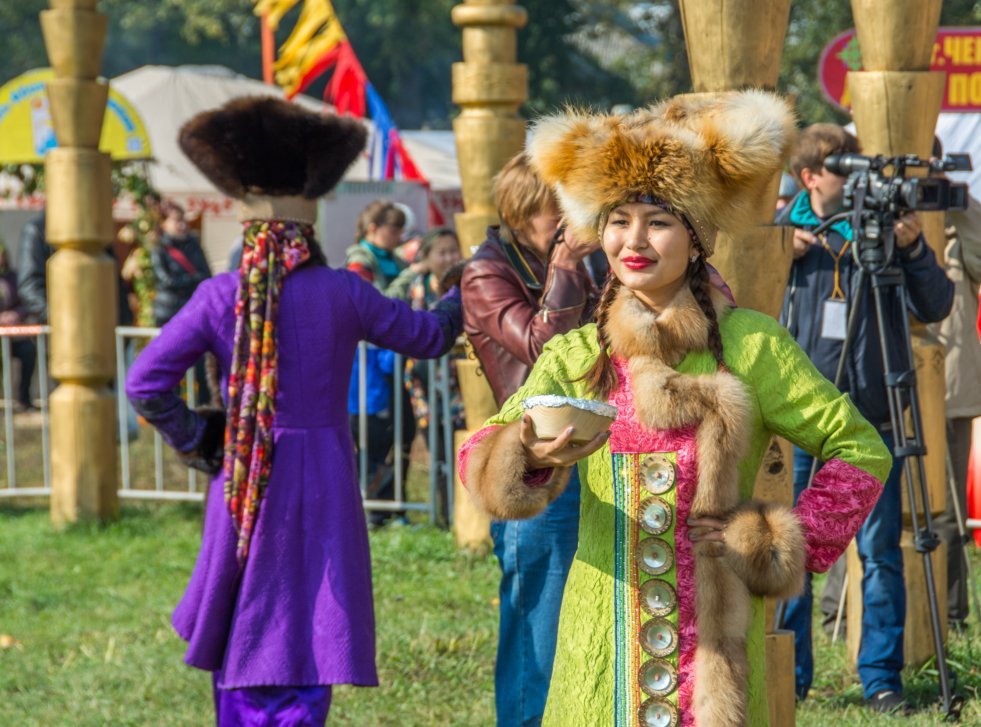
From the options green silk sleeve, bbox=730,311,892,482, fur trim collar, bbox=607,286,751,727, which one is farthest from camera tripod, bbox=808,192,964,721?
fur trim collar, bbox=607,286,751,727

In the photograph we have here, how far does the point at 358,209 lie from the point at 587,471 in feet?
33.8

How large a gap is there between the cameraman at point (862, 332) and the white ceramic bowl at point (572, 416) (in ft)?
7.87

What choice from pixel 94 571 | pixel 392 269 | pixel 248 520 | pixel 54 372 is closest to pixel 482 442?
pixel 248 520

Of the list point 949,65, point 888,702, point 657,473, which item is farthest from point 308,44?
point 657,473

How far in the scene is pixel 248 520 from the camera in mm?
4473

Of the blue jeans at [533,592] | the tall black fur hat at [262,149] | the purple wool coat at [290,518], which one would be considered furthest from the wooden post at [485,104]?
the blue jeans at [533,592]

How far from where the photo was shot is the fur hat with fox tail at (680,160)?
310 centimetres

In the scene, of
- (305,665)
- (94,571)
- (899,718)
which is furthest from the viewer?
(94,571)

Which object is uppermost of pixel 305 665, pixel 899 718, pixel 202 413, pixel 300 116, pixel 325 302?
pixel 300 116

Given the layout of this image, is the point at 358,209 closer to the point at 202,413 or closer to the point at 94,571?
the point at 94,571

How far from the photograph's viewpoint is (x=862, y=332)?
5.38m

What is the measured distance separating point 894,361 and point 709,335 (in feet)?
7.53

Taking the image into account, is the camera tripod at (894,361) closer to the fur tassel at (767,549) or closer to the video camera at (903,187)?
the video camera at (903,187)

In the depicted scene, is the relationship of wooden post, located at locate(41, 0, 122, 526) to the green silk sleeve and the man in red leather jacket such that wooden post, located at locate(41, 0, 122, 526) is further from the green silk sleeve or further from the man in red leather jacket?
the green silk sleeve
